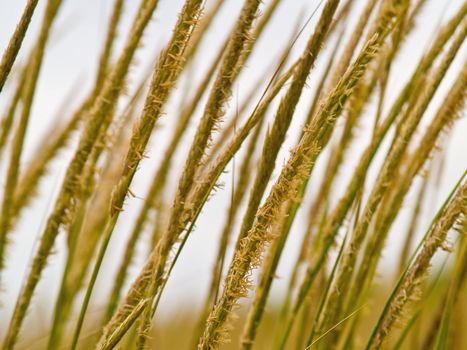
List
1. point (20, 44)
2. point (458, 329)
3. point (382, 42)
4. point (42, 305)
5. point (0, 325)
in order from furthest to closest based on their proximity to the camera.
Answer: point (0, 325), point (42, 305), point (458, 329), point (382, 42), point (20, 44)

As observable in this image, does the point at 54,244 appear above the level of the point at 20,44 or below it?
below

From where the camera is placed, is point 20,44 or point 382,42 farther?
point 382,42

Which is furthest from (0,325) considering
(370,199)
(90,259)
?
(370,199)

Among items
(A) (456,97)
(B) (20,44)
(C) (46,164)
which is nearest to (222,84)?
(B) (20,44)

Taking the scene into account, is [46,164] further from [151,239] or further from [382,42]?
[382,42]

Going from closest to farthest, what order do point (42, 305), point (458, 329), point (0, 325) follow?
1. point (458, 329)
2. point (42, 305)
3. point (0, 325)

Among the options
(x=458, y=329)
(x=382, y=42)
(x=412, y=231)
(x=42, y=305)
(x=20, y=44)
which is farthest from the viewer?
(x=42, y=305)

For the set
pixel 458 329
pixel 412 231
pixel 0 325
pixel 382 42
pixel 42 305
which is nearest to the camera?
pixel 382 42

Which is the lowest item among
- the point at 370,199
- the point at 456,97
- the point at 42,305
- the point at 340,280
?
the point at 42,305

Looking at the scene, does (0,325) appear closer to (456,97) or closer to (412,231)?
(412,231)
